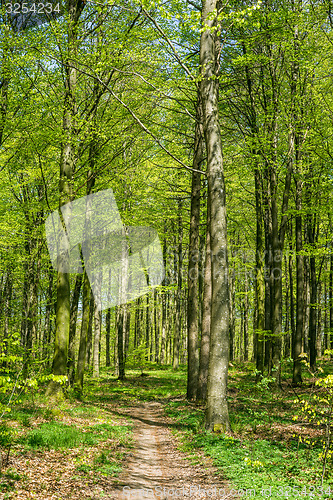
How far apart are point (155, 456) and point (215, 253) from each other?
4132 millimetres

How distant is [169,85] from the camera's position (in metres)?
9.27

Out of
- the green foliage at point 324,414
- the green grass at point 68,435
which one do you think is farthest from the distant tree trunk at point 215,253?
the green grass at point 68,435

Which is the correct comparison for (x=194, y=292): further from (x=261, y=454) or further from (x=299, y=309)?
(x=261, y=454)

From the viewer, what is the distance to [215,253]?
23.4 ft

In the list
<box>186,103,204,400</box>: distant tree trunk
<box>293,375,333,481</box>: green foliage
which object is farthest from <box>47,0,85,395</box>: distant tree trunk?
<box>293,375,333,481</box>: green foliage

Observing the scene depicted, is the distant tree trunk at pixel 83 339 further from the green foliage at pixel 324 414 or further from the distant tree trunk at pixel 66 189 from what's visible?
the green foliage at pixel 324 414

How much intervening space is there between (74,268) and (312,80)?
40.7 feet

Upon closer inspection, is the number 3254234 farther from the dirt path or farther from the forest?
the dirt path

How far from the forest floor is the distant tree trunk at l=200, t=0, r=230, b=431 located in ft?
1.94

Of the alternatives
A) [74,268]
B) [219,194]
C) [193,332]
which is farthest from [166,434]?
[74,268]

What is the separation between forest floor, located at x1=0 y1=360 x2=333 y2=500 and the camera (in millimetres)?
4422

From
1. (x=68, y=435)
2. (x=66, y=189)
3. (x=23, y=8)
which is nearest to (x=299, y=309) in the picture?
(x=66, y=189)

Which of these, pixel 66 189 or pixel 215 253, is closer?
pixel 215 253

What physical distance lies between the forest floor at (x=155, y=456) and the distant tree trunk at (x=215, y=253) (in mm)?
590
